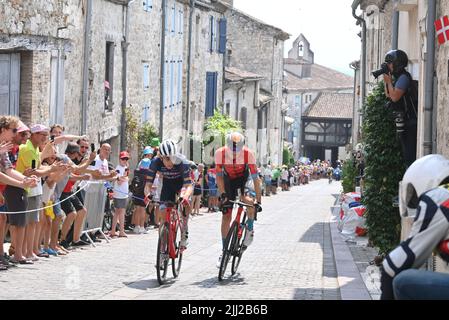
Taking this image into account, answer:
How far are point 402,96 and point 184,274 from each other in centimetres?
352

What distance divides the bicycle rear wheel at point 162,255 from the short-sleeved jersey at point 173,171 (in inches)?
27.0

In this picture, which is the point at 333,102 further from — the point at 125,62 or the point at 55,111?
the point at 55,111

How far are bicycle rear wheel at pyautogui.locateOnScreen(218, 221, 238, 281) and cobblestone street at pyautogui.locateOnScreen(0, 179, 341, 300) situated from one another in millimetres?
172

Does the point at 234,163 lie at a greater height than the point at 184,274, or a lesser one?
greater

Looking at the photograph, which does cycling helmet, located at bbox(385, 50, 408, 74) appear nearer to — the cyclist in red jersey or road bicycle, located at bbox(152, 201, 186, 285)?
the cyclist in red jersey

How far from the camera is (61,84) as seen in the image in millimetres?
21938

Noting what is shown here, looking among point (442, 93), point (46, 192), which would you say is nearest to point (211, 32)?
point (46, 192)

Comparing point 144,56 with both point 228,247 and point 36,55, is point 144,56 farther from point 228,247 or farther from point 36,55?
point 228,247

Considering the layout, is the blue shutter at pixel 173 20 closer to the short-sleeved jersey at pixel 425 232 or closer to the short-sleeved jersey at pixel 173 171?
the short-sleeved jersey at pixel 173 171

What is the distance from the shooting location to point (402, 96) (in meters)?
13.2

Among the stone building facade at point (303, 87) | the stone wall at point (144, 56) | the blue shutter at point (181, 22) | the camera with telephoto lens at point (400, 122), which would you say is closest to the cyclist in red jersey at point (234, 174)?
the camera with telephoto lens at point (400, 122)

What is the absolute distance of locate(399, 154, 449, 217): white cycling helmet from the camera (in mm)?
5723

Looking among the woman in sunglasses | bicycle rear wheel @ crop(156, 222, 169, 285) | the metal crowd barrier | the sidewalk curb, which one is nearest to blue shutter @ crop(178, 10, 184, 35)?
the woman in sunglasses

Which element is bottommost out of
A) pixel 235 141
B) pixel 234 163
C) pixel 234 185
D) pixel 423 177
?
pixel 234 185
